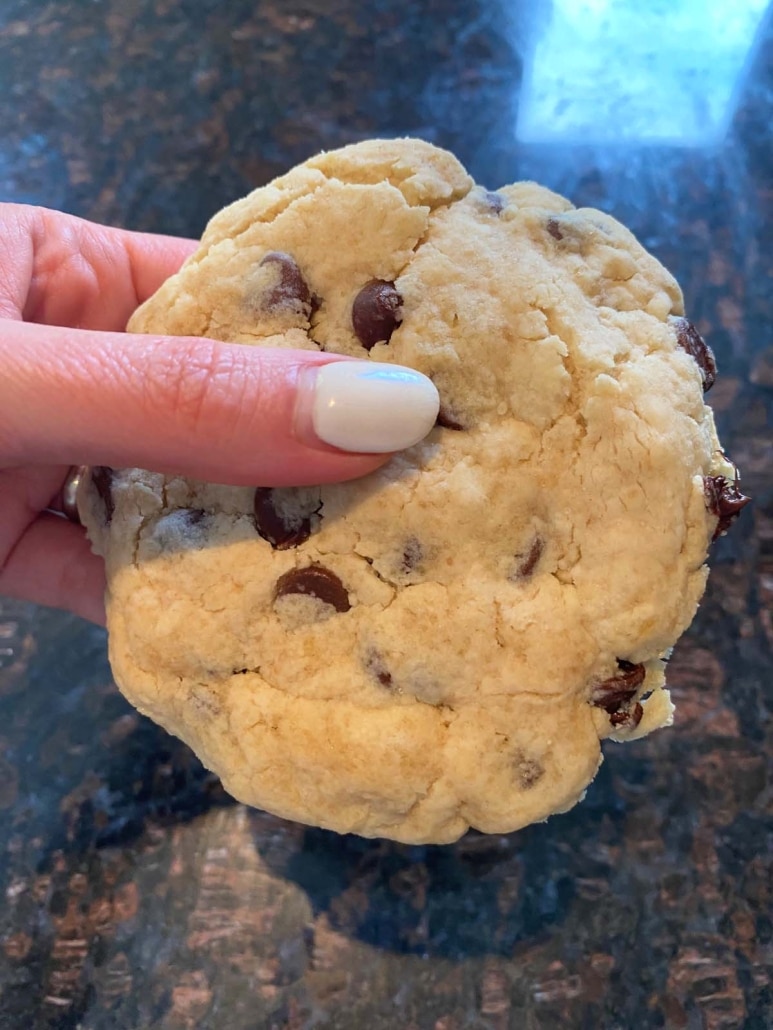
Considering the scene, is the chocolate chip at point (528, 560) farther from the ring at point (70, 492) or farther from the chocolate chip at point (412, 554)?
the ring at point (70, 492)

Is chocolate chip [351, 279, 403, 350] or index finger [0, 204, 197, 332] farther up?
chocolate chip [351, 279, 403, 350]

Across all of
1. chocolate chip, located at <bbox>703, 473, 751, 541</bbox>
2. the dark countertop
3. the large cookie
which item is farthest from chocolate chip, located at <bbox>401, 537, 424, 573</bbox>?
the dark countertop

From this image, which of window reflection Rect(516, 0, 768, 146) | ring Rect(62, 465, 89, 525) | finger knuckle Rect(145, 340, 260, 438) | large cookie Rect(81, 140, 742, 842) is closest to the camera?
finger knuckle Rect(145, 340, 260, 438)

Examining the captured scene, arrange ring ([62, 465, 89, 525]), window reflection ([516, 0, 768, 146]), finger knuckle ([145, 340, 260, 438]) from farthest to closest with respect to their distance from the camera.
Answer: window reflection ([516, 0, 768, 146]) < ring ([62, 465, 89, 525]) < finger knuckle ([145, 340, 260, 438])

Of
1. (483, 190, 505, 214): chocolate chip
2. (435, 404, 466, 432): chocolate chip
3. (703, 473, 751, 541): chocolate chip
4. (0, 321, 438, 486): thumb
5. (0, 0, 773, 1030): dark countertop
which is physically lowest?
(0, 0, 773, 1030): dark countertop

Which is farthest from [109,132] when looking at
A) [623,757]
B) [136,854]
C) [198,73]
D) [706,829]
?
[706,829]

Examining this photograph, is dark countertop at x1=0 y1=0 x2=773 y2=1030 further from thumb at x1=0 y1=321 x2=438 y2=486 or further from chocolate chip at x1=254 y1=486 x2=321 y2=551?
thumb at x1=0 y1=321 x2=438 y2=486
